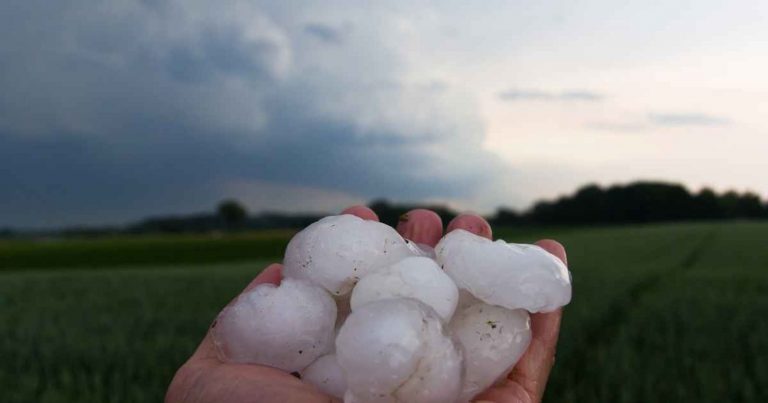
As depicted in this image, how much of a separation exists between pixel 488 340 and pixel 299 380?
534 millimetres

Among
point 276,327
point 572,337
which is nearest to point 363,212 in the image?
point 276,327

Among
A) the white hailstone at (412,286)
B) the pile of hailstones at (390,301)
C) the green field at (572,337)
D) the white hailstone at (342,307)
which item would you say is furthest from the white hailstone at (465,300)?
the green field at (572,337)

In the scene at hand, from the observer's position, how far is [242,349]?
218 cm

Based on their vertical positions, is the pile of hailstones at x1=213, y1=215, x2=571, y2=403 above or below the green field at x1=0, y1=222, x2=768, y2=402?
above

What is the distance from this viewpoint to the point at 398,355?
1796mm

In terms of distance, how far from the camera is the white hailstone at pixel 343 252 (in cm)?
230

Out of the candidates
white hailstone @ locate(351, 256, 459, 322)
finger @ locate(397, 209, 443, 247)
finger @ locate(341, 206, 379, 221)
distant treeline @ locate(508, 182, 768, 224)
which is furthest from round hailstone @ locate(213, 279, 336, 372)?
distant treeline @ locate(508, 182, 768, 224)

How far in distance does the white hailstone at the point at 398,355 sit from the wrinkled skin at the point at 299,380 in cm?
18

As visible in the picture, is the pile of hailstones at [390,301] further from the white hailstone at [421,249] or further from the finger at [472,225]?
the finger at [472,225]

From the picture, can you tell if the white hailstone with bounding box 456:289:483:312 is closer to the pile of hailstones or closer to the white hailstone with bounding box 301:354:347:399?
the pile of hailstones

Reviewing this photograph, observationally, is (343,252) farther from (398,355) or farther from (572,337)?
(572,337)

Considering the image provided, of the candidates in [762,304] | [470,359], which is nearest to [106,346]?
[470,359]

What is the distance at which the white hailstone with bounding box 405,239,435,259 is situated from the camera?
7.98 ft

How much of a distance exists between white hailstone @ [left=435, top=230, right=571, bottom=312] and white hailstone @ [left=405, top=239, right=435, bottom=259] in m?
0.14
